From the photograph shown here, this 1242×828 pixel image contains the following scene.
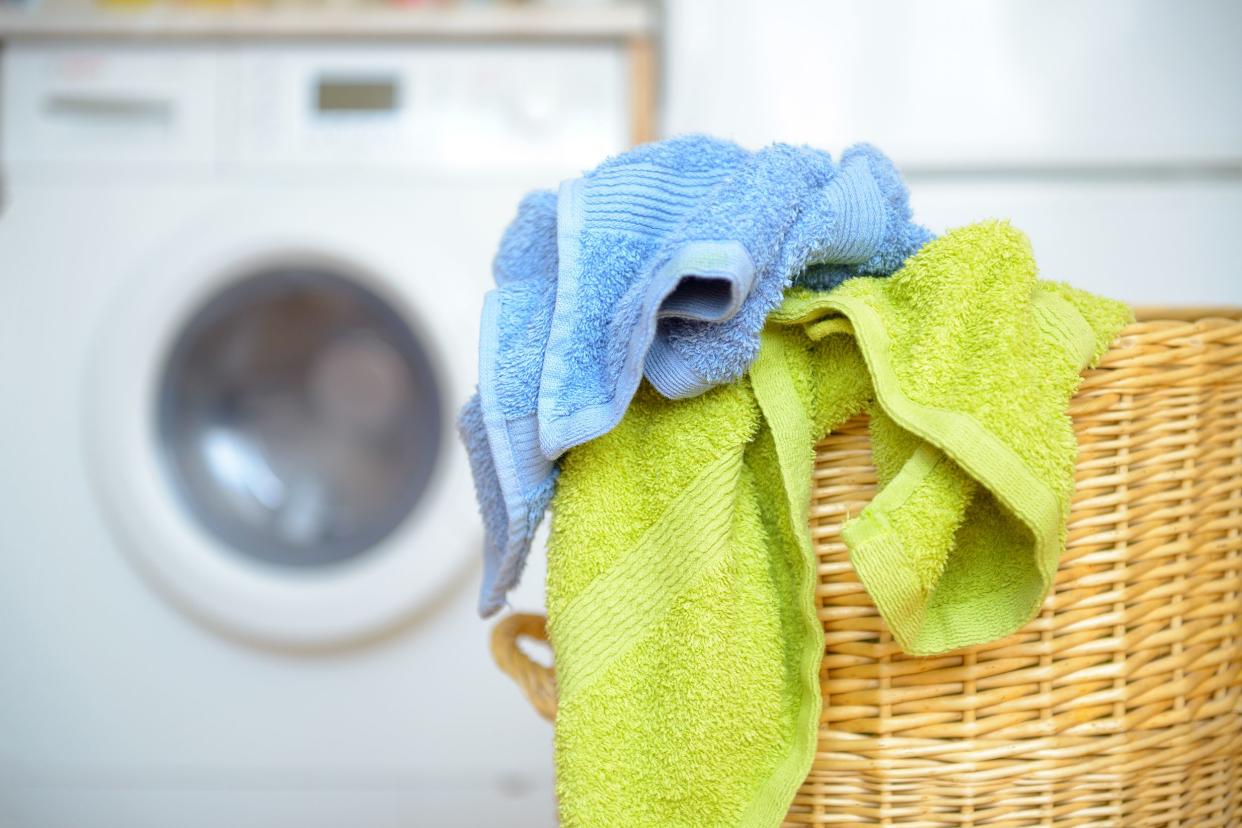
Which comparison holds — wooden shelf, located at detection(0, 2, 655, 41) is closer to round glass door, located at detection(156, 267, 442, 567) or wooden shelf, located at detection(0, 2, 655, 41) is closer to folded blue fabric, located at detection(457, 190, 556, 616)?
round glass door, located at detection(156, 267, 442, 567)

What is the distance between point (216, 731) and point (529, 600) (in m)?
0.37

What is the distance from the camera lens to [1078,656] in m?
0.48

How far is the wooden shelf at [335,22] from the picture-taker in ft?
3.79

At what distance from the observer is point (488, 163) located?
1156mm

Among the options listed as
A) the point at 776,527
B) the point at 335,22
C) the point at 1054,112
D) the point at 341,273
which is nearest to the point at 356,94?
the point at 335,22

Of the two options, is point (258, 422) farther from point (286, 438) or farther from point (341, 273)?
point (341, 273)

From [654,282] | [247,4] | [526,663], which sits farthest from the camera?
[247,4]

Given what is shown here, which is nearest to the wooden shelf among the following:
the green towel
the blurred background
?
the blurred background

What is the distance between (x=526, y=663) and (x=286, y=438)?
26.9 inches

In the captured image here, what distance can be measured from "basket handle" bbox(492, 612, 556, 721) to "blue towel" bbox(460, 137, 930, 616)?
91mm

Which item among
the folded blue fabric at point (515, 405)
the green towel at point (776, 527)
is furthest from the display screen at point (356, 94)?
the green towel at point (776, 527)

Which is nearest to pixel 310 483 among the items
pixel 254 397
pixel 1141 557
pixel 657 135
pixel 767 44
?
pixel 254 397

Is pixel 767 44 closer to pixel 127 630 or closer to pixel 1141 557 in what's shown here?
pixel 1141 557

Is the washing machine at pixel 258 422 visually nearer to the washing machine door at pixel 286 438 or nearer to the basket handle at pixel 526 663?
the washing machine door at pixel 286 438
